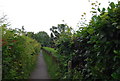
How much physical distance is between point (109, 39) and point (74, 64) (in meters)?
2.65

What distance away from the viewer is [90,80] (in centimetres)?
332

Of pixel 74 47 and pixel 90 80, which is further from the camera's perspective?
pixel 74 47

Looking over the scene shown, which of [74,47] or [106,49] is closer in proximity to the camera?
[106,49]

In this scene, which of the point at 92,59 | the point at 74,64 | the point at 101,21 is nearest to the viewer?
the point at 101,21

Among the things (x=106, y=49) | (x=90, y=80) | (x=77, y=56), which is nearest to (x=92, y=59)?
(x=90, y=80)

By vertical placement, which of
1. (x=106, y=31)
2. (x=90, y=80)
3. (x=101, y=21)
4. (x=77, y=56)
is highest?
(x=101, y=21)

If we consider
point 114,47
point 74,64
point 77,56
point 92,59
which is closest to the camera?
point 114,47

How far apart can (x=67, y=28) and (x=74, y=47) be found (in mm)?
1314

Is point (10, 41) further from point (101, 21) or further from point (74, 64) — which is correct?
point (101, 21)

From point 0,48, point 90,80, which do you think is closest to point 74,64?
point 90,80

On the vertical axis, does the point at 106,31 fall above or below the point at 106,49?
above

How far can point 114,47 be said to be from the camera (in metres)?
2.36

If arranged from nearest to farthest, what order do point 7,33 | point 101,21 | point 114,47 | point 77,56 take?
point 114,47, point 101,21, point 77,56, point 7,33

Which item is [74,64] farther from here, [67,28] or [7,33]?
[7,33]
